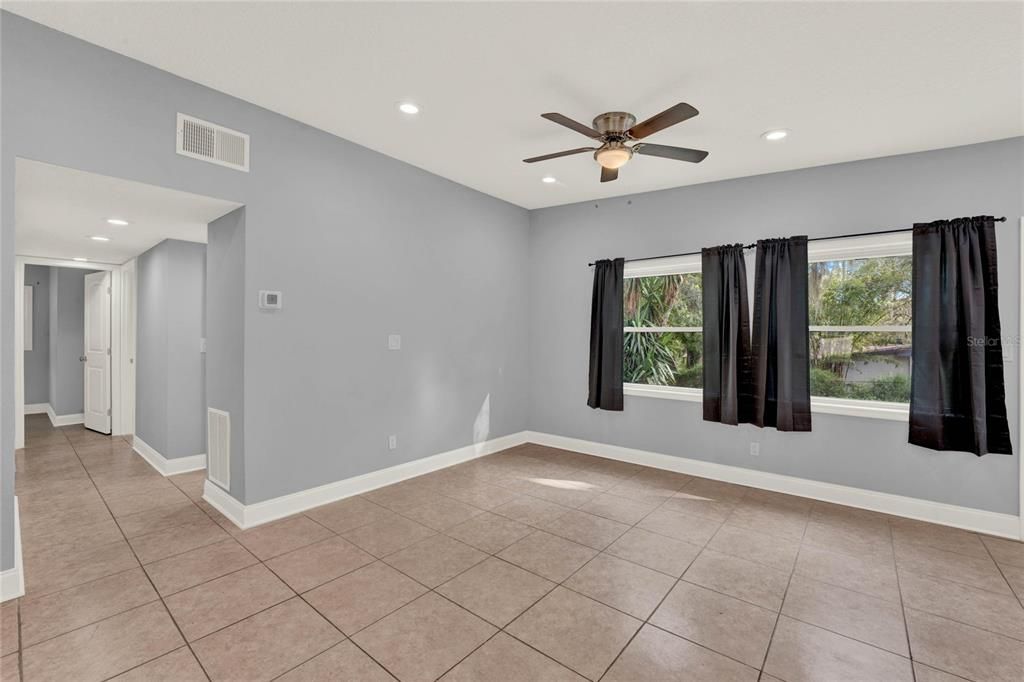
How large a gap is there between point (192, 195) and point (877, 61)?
13.5 feet

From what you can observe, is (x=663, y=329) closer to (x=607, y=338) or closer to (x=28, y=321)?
(x=607, y=338)

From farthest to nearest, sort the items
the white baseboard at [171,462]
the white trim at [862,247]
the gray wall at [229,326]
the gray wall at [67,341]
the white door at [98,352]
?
the gray wall at [67,341], the white door at [98,352], the white baseboard at [171,462], the white trim at [862,247], the gray wall at [229,326]

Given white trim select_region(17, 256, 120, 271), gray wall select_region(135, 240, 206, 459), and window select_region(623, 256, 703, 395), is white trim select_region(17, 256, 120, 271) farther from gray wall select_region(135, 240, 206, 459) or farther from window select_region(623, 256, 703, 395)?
window select_region(623, 256, 703, 395)

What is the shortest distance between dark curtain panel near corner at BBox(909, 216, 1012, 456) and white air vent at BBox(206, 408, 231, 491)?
526cm

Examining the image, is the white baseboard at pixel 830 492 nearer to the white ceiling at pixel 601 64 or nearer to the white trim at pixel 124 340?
the white ceiling at pixel 601 64

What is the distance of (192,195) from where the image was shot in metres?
2.99

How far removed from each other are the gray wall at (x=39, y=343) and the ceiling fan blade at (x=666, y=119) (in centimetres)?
925

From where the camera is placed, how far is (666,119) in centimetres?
261

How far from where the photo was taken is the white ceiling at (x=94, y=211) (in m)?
2.70

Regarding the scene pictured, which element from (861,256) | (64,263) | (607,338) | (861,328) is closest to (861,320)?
(861,328)

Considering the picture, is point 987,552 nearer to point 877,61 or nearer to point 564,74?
point 877,61

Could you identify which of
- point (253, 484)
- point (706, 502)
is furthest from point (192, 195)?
Result: point (706, 502)

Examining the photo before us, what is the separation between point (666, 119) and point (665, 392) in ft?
9.82

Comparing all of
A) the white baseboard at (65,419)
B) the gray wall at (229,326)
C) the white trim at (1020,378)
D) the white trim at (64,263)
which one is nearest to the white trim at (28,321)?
the white baseboard at (65,419)
